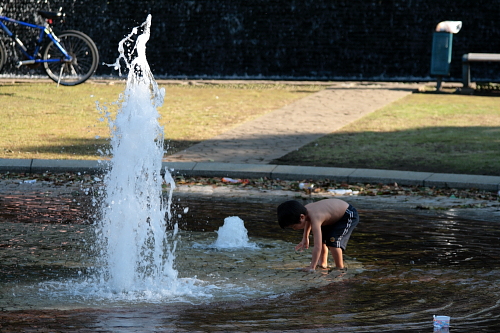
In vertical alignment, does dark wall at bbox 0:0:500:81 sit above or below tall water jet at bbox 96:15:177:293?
above

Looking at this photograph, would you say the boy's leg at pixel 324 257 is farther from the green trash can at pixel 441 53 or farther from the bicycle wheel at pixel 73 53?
the green trash can at pixel 441 53

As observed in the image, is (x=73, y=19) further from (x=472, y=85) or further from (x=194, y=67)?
(x=472, y=85)

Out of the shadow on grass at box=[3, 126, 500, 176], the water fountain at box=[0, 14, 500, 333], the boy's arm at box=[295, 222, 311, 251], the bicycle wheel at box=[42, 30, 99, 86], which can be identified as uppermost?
the bicycle wheel at box=[42, 30, 99, 86]

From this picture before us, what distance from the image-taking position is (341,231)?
21.6 ft

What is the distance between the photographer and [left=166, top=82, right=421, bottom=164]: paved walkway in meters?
12.1

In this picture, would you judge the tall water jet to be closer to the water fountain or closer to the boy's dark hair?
the water fountain

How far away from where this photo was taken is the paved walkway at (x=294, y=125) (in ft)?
39.7

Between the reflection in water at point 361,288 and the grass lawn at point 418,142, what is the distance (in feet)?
9.38

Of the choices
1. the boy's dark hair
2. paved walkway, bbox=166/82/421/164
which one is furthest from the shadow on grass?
the boy's dark hair

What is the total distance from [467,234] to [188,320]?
140 inches

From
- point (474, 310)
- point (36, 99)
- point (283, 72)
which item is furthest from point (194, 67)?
point (474, 310)

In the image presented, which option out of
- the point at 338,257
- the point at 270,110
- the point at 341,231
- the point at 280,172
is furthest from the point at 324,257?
the point at 270,110

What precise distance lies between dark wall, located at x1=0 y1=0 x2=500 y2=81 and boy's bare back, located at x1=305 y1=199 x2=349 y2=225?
55.8 ft

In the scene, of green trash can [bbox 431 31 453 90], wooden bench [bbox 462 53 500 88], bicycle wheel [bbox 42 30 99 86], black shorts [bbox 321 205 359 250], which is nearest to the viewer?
black shorts [bbox 321 205 359 250]
